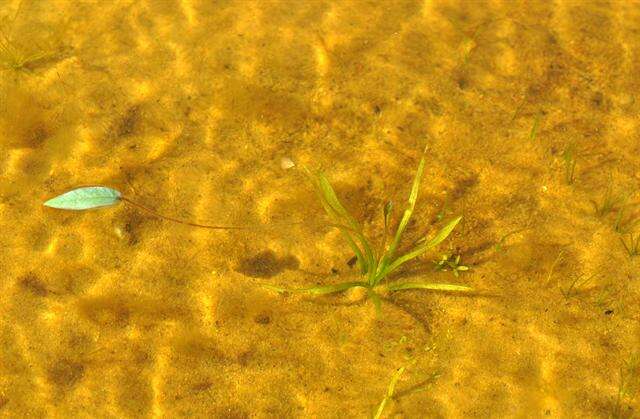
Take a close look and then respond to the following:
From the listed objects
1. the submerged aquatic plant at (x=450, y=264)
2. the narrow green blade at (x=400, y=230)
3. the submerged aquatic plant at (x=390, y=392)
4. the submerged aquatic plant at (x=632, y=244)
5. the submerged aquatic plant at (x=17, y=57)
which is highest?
the submerged aquatic plant at (x=17, y=57)

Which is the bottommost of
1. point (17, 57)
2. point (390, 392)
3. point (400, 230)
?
point (390, 392)

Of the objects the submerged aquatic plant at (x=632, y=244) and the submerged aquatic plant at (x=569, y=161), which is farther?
the submerged aquatic plant at (x=569, y=161)

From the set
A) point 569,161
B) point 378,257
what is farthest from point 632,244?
point 378,257

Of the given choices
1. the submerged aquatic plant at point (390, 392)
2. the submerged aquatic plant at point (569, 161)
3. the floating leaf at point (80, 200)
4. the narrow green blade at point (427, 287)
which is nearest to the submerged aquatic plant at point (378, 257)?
the narrow green blade at point (427, 287)

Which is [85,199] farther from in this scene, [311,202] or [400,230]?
[400,230]

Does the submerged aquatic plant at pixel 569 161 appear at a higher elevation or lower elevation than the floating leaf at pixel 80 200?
lower

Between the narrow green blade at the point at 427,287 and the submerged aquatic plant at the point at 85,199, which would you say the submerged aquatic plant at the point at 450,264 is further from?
the submerged aquatic plant at the point at 85,199

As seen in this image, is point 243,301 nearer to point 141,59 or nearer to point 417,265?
point 417,265

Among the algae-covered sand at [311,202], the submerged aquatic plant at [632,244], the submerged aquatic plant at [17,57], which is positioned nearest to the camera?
the algae-covered sand at [311,202]
